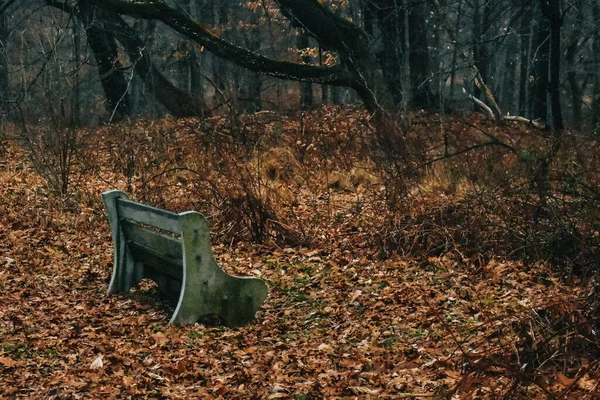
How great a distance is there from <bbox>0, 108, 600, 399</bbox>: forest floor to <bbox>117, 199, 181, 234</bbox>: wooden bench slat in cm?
76

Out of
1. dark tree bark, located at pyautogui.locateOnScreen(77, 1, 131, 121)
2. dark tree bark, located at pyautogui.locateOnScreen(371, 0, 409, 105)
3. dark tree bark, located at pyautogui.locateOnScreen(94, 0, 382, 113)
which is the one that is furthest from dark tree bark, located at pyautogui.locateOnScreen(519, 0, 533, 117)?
dark tree bark, located at pyautogui.locateOnScreen(77, 1, 131, 121)

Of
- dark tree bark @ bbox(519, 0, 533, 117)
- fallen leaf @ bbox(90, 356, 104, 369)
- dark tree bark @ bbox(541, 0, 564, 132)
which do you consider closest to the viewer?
fallen leaf @ bbox(90, 356, 104, 369)

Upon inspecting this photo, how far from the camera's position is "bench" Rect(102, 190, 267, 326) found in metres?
6.74

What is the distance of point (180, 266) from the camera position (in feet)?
23.1

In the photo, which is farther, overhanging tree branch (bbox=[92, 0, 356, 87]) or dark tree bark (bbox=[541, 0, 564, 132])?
overhanging tree branch (bbox=[92, 0, 356, 87])

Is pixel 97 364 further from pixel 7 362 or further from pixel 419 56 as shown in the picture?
pixel 419 56

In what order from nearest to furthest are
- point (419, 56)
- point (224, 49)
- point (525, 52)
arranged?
point (224, 49) < point (419, 56) < point (525, 52)

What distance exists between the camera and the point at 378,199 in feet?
32.8

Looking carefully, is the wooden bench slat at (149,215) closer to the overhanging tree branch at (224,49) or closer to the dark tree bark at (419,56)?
the overhanging tree branch at (224,49)

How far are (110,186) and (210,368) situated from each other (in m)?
6.72

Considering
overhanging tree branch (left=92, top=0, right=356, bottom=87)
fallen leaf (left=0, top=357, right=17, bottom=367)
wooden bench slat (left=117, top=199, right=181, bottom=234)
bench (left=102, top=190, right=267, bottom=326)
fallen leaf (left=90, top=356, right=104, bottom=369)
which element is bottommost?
fallen leaf (left=90, top=356, right=104, bottom=369)

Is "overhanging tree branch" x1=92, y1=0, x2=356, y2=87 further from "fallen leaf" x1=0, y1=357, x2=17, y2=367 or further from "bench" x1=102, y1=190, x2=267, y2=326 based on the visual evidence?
"fallen leaf" x1=0, y1=357, x2=17, y2=367

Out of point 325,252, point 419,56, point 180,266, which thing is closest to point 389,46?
point 419,56

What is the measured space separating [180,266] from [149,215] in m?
0.53
